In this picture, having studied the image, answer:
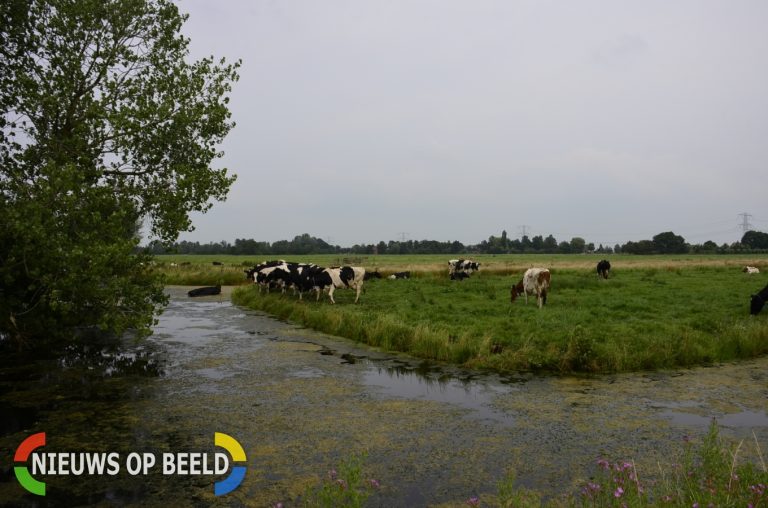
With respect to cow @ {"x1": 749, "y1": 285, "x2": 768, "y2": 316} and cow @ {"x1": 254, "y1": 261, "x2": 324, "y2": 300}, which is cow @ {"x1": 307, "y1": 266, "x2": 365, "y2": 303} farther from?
cow @ {"x1": 749, "y1": 285, "x2": 768, "y2": 316}

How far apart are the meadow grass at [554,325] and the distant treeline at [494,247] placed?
359 feet

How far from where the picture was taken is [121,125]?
1004 centimetres

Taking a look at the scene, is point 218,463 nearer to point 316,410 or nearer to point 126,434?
point 126,434

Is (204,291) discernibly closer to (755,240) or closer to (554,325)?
(554,325)

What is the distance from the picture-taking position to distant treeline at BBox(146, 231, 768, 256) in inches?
4774

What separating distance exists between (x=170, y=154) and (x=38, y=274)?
4.96 meters

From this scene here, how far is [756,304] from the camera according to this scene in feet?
55.6

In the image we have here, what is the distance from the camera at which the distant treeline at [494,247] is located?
121m

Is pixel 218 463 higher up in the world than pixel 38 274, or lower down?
lower down

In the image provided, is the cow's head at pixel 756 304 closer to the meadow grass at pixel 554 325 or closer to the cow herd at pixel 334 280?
the cow herd at pixel 334 280

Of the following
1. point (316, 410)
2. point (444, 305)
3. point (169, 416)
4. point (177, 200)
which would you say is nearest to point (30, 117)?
point (177, 200)
